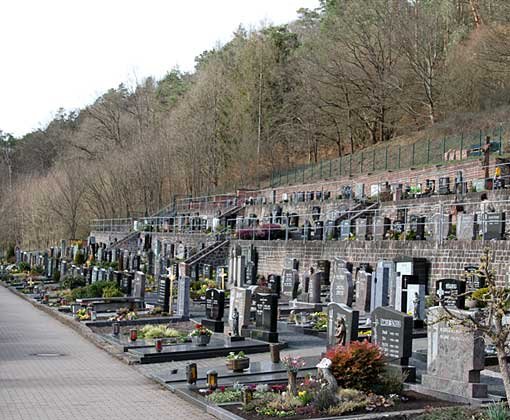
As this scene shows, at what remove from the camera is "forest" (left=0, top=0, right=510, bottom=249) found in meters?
54.8

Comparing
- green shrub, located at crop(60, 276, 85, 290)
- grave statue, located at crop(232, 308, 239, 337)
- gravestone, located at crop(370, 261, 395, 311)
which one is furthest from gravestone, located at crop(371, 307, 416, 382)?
green shrub, located at crop(60, 276, 85, 290)

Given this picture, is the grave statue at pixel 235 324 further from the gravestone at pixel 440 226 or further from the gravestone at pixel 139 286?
the gravestone at pixel 440 226

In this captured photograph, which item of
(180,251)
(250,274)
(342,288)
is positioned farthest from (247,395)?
(180,251)

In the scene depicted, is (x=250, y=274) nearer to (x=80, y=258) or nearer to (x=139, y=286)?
(x=139, y=286)

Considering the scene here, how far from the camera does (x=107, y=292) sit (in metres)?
28.7

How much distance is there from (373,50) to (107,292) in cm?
3815

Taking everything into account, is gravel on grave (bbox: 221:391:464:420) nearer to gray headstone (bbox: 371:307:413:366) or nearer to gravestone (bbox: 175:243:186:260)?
gray headstone (bbox: 371:307:413:366)

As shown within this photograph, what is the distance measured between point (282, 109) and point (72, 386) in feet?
188

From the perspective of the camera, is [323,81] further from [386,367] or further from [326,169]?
[386,367]

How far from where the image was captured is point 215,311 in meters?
20.7

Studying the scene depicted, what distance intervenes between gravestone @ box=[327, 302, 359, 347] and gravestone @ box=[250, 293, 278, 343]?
337cm

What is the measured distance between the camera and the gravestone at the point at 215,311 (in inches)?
806

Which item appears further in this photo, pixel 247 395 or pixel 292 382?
pixel 292 382

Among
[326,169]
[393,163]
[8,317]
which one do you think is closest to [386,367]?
[8,317]
